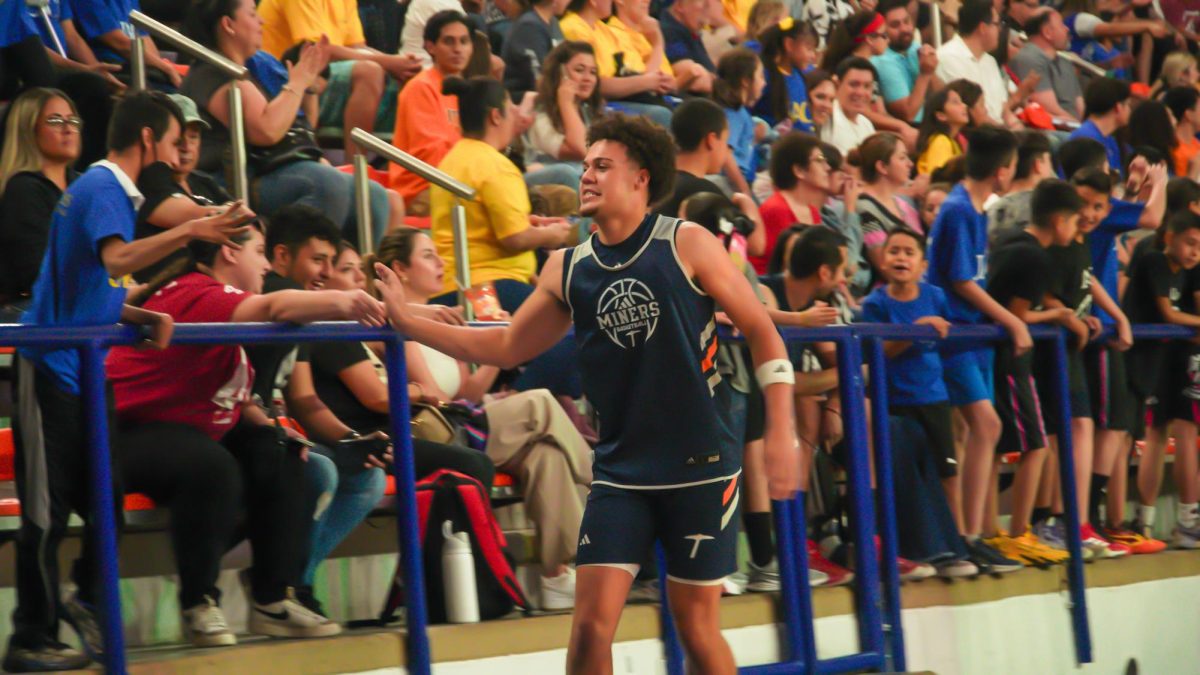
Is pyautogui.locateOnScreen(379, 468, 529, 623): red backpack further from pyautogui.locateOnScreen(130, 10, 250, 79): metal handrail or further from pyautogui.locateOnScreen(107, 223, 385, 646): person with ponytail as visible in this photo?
pyautogui.locateOnScreen(130, 10, 250, 79): metal handrail

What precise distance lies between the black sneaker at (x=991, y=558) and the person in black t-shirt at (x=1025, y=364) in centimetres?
12

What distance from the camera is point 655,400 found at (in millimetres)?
4266

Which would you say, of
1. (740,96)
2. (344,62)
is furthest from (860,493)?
(740,96)

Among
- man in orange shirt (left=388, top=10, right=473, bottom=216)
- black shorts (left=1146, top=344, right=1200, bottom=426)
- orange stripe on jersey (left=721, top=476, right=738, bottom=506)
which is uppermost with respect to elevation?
man in orange shirt (left=388, top=10, right=473, bottom=216)

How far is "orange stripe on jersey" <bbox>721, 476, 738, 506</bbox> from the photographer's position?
4.34 metres

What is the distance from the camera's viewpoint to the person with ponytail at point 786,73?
35.8 feet

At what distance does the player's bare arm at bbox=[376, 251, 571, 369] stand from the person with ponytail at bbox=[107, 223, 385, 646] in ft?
0.24

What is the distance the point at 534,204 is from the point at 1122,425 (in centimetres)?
291

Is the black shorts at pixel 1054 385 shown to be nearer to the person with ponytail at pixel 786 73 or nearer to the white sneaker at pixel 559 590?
the white sneaker at pixel 559 590

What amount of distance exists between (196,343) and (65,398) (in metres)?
0.35

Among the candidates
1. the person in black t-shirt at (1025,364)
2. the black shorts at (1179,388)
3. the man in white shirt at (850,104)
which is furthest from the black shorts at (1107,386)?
the man in white shirt at (850,104)

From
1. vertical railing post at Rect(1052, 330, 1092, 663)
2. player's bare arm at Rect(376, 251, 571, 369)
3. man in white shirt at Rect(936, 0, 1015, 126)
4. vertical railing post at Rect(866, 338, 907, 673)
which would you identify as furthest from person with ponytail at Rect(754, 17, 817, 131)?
player's bare arm at Rect(376, 251, 571, 369)

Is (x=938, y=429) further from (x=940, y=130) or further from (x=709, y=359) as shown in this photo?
(x=940, y=130)

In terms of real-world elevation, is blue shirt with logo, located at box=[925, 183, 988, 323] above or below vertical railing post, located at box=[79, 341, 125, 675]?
above
